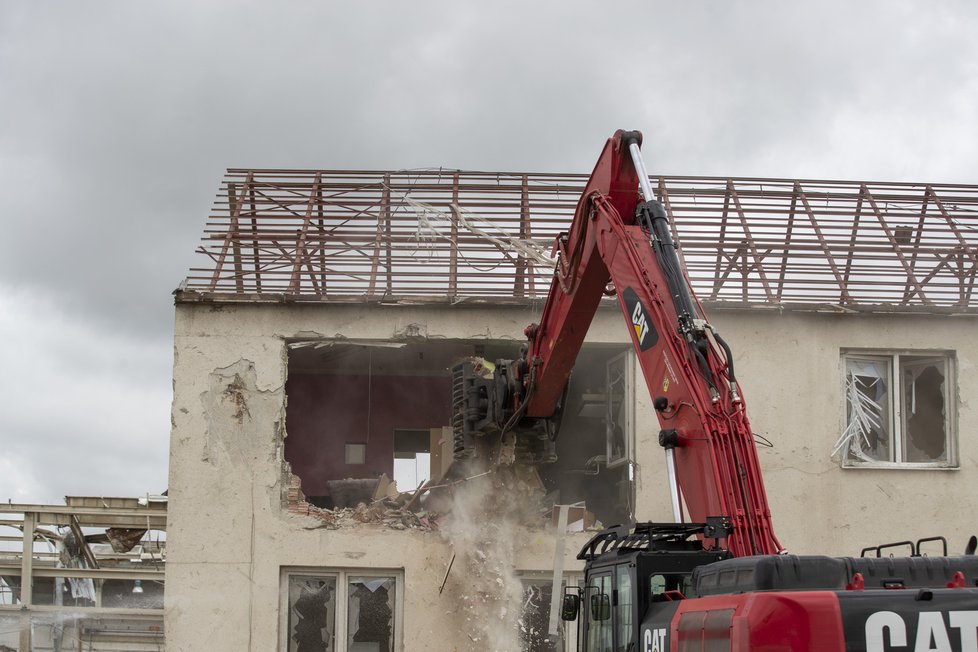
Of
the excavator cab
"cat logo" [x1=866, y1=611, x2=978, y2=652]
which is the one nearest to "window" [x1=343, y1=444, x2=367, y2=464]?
the excavator cab

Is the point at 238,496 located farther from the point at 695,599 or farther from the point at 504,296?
the point at 695,599

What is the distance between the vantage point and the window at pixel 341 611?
1369cm

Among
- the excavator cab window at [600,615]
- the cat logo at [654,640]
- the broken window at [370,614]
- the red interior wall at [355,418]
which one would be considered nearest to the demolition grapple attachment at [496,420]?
the broken window at [370,614]

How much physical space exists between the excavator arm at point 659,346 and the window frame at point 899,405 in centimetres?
401

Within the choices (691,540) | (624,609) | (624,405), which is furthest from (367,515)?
(624,609)

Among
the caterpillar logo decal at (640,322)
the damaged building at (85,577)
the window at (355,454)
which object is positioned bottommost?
the damaged building at (85,577)

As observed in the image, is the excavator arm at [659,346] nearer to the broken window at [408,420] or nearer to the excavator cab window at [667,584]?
the excavator cab window at [667,584]

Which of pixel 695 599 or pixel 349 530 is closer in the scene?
pixel 695 599

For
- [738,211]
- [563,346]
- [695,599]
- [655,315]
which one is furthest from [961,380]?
[695,599]

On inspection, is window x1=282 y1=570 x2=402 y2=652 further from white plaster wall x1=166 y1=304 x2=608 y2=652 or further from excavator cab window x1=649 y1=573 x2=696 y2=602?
excavator cab window x1=649 y1=573 x2=696 y2=602

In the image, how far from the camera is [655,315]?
8.85m

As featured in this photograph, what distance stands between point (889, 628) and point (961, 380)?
9.24 metres

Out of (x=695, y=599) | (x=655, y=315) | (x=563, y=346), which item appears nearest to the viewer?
(x=695, y=599)

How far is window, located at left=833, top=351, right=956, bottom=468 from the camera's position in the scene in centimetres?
1441
